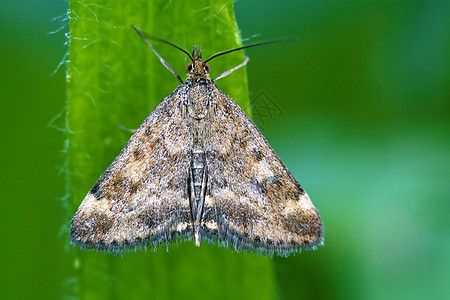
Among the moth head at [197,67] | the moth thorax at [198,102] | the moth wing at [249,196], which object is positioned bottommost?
the moth wing at [249,196]

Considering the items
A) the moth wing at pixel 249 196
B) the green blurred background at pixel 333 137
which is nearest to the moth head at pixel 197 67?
the moth wing at pixel 249 196

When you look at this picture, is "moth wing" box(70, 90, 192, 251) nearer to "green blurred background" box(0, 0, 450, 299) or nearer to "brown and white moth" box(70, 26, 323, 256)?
"brown and white moth" box(70, 26, 323, 256)

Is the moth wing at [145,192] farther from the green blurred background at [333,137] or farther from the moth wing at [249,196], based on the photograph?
the green blurred background at [333,137]

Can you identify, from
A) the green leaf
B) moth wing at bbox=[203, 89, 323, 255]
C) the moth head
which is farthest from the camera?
the moth head

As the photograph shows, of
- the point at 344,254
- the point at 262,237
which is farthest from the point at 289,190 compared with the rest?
the point at 344,254

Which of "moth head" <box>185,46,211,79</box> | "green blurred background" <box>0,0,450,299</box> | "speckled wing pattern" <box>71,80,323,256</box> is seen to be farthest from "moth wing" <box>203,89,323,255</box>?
"green blurred background" <box>0,0,450,299</box>

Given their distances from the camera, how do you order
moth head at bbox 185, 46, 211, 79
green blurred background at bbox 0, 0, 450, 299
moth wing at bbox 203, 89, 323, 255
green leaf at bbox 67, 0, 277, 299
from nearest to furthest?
1. green leaf at bbox 67, 0, 277, 299
2. moth wing at bbox 203, 89, 323, 255
3. moth head at bbox 185, 46, 211, 79
4. green blurred background at bbox 0, 0, 450, 299

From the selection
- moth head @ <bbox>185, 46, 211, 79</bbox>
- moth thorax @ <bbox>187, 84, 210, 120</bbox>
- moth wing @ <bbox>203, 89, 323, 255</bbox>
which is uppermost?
moth head @ <bbox>185, 46, 211, 79</bbox>

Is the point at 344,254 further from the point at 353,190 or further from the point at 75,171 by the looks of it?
the point at 75,171
